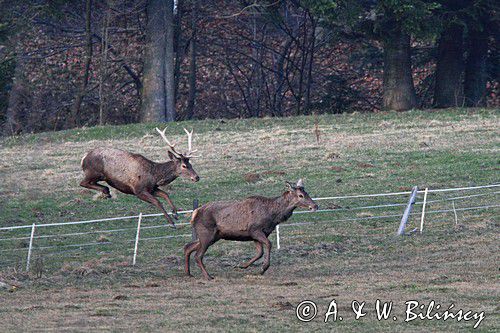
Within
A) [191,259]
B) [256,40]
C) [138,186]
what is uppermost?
[256,40]

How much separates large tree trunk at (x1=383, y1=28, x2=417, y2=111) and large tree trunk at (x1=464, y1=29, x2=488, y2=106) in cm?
270

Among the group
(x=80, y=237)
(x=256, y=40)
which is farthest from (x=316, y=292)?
(x=256, y=40)

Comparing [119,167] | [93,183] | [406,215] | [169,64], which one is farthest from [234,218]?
[169,64]

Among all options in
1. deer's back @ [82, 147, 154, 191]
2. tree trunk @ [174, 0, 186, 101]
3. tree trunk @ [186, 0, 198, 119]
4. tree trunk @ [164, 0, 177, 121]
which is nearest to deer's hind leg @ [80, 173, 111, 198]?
deer's back @ [82, 147, 154, 191]

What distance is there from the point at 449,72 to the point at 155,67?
11345 mm

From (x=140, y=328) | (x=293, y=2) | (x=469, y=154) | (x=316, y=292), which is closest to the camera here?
(x=140, y=328)

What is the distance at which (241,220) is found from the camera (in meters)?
19.8

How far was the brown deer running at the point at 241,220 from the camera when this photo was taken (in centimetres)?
1980

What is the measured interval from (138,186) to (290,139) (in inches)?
699

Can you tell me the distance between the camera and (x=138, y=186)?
789 inches

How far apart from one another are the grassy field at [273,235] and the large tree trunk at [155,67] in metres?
2.71

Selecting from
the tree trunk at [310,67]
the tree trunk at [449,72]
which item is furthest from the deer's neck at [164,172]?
the tree trunk at [310,67]

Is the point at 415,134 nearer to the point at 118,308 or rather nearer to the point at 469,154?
the point at 469,154

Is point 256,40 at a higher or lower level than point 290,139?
higher
